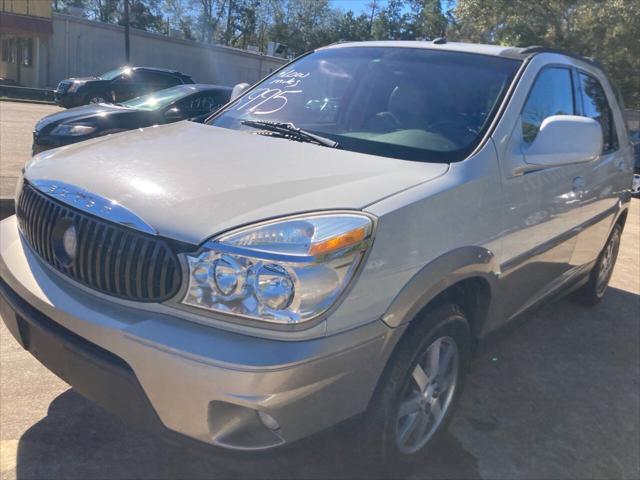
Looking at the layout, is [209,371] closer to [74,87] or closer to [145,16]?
[74,87]

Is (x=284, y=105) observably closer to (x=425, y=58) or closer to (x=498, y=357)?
(x=425, y=58)

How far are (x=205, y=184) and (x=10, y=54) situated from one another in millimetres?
37041

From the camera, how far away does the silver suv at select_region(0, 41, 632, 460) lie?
1932 millimetres

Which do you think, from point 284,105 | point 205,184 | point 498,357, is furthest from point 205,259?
point 498,357

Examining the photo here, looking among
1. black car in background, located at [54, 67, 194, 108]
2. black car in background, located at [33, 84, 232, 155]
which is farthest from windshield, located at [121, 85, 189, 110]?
black car in background, located at [54, 67, 194, 108]

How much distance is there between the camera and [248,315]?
6.31 feet

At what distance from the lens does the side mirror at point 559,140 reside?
2.88 m

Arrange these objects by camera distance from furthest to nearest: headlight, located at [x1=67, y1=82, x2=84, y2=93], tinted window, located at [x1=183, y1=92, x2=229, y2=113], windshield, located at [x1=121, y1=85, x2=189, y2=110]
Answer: headlight, located at [x1=67, y1=82, x2=84, y2=93], tinted window, located at [x1=183, y1=92, x2=229, y2=113], windshield, located at [x1=121, y1=85, x2=189, y2=110]

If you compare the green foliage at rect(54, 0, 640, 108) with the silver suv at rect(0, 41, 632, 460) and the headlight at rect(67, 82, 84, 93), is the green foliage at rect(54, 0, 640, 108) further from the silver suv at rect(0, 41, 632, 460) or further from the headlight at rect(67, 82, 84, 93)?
the silver suv at rect(0, 41, 632, 460)

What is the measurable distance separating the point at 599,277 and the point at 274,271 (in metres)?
3.89

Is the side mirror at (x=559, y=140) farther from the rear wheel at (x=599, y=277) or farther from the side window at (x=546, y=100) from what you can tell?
the rear wheel at (x=599, y=277)

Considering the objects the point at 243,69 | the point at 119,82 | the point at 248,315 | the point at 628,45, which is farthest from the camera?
the point at 243,69

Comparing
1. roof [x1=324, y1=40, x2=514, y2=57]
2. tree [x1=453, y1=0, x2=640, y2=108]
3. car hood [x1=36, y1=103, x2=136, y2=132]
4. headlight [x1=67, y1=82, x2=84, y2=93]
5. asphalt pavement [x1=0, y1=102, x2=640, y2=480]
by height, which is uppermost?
tree [x1=453, y1=0, x2=640, y2=108]

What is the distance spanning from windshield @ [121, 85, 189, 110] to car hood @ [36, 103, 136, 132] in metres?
0.44
